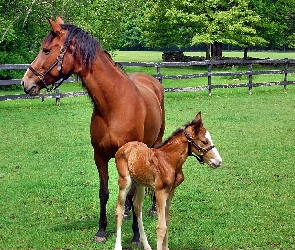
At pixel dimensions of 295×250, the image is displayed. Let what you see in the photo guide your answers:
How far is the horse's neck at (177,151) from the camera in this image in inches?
175

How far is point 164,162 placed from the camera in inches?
176

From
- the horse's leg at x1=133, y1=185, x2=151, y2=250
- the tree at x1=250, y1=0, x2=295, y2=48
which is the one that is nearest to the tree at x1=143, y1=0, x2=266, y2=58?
the tree at x1=250, y1=0, x2=295, y2=48

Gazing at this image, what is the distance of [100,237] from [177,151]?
5.24 ft

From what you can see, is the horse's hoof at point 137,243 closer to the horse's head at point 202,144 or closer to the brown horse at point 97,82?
the brown horse at point 97,82

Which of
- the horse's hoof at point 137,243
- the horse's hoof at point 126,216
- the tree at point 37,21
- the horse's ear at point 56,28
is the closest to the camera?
the horse's ear at point 56,28

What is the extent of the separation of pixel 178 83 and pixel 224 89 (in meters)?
3.99

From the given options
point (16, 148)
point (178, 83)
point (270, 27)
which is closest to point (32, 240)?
point (16, 148)

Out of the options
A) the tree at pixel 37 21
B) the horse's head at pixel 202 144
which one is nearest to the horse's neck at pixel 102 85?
the horse's head at pixel 202 144

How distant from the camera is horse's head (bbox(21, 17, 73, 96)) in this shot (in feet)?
16.2

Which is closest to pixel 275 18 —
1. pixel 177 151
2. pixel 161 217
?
pixel 177 151

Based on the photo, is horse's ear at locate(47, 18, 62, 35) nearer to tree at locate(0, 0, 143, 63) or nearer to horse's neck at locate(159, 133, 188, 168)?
horse's neck at locate(159, 133, 188, 168)

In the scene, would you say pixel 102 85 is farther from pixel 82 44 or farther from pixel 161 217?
pixel 161 217

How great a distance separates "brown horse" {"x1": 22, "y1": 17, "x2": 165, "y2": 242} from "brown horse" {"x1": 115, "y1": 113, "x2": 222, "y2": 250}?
0.41 m

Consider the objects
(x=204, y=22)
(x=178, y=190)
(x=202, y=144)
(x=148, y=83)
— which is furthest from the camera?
(x=204, y=22)
